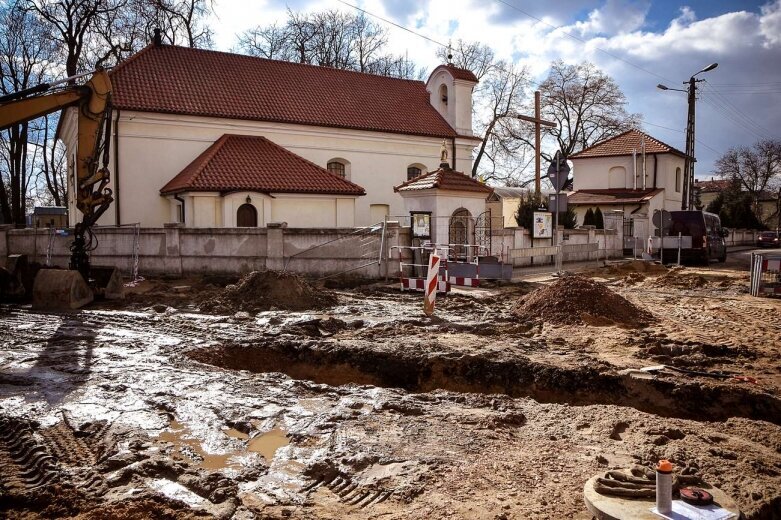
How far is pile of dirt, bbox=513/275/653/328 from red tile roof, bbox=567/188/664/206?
30.7 metres

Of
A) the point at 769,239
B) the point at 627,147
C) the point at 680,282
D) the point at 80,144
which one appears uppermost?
the point at 627,147

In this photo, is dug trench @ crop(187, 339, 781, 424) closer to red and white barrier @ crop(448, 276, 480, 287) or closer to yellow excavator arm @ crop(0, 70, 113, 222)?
red and white barrier @ crop(448, 276, 480, 287)

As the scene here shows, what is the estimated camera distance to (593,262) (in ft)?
93.4

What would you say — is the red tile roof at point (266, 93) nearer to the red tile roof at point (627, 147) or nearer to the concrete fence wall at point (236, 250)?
the concrete fence wall at point (236, 250)

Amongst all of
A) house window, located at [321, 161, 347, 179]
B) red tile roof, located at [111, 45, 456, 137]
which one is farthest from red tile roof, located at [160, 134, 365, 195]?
house window, located at [321, 161, 347, 179]

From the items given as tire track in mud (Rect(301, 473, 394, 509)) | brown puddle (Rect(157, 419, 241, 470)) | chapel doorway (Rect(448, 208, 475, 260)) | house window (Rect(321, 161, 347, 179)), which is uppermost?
house window (Rect(321, 161, 347, 179))

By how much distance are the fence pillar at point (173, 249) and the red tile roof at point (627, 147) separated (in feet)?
116

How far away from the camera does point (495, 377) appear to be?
28.0ft

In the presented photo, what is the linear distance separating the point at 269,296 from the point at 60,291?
220 inches

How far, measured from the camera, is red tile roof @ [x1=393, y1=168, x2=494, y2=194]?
20.9m

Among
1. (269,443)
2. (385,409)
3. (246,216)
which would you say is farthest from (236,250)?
(269,443)

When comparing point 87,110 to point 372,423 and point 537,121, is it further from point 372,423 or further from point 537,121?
point 537,121

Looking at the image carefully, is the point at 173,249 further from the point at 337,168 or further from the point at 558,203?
the point at 558,203

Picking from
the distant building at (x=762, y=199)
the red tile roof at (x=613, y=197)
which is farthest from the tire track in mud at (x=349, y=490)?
the distant building at (x=762, y=199)
